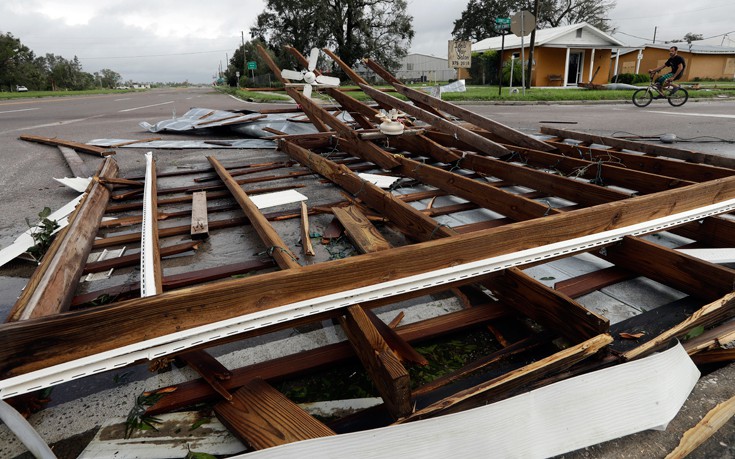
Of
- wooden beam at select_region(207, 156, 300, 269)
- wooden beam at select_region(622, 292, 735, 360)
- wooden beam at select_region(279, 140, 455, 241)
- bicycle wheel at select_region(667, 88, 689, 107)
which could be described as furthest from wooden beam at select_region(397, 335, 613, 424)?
bicycle wheel at select_region(667, 88, 689, 107)

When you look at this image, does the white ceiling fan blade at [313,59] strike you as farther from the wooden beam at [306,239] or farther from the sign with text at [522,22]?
the sign with text at [522,22]

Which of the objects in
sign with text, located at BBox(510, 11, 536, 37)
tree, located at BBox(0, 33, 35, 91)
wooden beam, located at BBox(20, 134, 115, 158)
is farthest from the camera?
tree, located at BBox(0, 33, 35, 91)

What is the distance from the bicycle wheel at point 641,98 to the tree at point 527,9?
126ft

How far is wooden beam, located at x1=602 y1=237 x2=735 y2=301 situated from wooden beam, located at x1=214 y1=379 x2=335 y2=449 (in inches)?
75.0

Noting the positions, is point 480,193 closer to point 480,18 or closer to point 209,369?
point 209,369

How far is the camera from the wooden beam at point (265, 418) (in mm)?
1301

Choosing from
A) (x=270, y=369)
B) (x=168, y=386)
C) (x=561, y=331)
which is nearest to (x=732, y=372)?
(x=561, y=331)

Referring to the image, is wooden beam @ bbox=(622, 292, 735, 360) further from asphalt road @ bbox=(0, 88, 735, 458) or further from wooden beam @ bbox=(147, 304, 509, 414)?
wooden beam @ bbox=(147, 304, 509, 414)

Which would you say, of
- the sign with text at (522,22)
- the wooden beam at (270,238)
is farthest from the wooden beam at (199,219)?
the sign with text at (522,22)

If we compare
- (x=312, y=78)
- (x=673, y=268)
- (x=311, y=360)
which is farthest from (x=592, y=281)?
(x=312, y=78)

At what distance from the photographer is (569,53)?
95.6 feet

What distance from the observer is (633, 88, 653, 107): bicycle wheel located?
13725 millimetres

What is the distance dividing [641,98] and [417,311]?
15735mm

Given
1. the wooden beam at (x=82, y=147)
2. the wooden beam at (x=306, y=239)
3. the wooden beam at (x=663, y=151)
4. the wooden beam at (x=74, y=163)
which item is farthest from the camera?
the wooden beam at (x=82, y=147)
